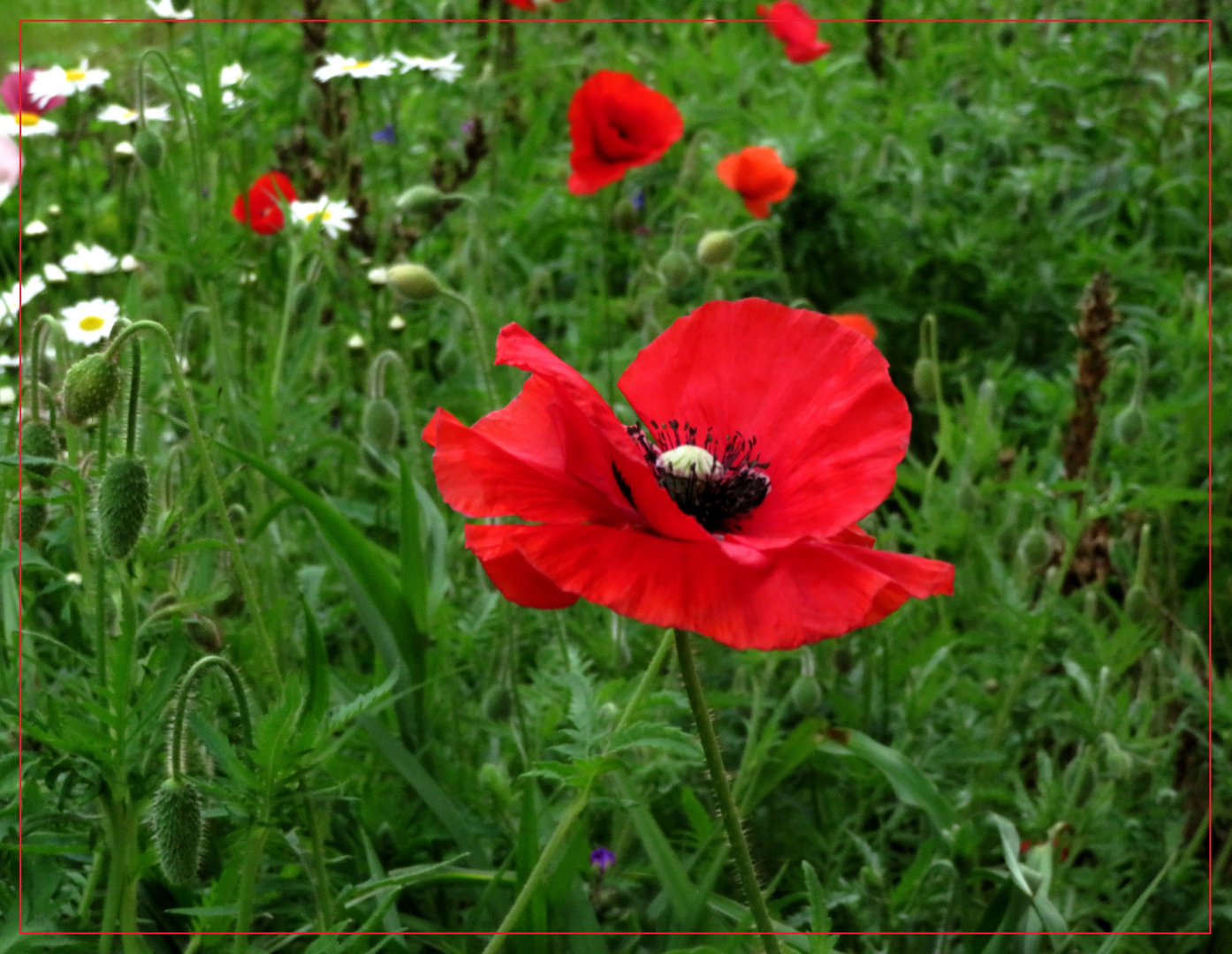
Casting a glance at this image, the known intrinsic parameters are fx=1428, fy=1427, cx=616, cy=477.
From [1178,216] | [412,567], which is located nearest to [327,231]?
[412,567]

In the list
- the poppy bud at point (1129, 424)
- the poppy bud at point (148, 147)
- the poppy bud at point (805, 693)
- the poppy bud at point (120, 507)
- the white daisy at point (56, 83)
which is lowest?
the poppy bud at point (805, 693)

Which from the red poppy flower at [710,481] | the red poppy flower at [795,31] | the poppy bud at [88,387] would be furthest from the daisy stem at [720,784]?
the red poppy flower at [795,31]

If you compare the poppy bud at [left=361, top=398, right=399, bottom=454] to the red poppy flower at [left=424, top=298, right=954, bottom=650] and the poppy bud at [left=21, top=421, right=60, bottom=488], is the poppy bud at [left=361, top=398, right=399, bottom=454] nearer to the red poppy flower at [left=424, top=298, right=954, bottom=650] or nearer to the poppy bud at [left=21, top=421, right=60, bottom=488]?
the poppy bud at [left=21, top=421, right=60, bottom=488]

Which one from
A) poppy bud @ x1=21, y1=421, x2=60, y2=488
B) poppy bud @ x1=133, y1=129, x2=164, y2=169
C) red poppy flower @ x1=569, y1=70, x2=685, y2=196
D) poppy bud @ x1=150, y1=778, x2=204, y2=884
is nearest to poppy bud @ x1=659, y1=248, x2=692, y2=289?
red poppy flower @ x1=569, y1=70, x2=685, y2=196

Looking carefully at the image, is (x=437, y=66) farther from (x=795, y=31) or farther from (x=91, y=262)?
(x=795, y=31)

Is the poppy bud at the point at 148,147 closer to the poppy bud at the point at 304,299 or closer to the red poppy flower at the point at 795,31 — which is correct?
the poppy bud at the point at 304,299

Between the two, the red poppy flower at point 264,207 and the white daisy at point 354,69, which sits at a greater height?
the white daisy at point 354,69

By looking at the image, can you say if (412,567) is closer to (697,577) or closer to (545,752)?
(545,752)
